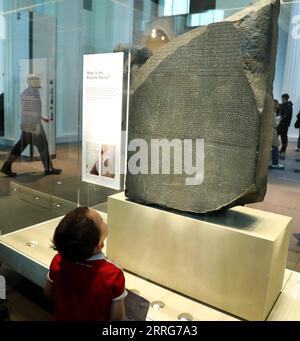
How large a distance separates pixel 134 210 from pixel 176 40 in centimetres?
82

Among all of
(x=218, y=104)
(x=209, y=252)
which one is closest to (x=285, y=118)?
(x=218, y=104)

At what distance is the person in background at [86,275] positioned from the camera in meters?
1.02

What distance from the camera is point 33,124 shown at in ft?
10.3

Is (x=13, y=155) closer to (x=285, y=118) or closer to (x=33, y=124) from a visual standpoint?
(x=33, y=124)

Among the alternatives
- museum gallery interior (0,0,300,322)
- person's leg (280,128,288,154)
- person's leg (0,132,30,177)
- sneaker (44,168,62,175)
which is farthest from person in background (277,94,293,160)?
person's leg (0,132,30,177)

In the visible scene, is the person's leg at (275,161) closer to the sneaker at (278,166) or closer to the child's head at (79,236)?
the sneaker at (278,166)

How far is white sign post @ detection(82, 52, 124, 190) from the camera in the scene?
2.31 meters

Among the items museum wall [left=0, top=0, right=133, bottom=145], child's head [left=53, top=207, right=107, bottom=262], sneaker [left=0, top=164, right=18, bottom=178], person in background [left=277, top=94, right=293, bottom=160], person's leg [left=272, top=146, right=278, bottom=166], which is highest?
museum wall [left=0, top=0, right=133, bottom=145]

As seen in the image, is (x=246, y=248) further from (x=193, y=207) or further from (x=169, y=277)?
(x=169, y=277)

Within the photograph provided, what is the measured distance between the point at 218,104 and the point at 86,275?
2.86 ft

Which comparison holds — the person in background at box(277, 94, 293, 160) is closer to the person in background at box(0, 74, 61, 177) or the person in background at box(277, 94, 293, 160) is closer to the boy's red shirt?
the person in background at box(0, 74, 61, 177)

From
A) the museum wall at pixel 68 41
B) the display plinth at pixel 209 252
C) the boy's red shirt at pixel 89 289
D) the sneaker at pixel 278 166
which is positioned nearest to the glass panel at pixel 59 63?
the museum wall at pixel 68 41

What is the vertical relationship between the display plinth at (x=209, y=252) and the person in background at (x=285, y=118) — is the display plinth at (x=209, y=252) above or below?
below

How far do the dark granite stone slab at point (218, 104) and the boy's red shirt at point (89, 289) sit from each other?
0.64m
